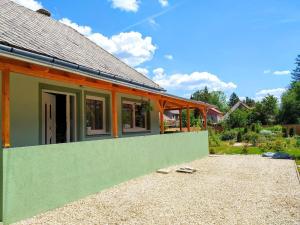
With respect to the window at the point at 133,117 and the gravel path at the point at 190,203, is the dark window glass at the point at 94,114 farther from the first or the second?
the gravel path at the point at 190,203

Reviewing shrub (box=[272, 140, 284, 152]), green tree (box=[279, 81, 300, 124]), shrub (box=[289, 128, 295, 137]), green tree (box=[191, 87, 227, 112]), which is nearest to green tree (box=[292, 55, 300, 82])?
green tree (box=[191, 87, 227, 112])

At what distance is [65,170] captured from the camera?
6980 mm

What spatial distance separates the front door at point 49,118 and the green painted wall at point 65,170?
2170 mm

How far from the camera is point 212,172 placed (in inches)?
467

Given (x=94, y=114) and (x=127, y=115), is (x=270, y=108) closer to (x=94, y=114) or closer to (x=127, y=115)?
(x=127, y=115)

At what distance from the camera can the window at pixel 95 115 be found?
36.6 feet

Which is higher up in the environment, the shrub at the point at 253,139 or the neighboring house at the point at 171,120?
the neighboring house at the point at 171,120

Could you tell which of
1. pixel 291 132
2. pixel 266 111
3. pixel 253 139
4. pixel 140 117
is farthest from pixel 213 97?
pixel 140 117

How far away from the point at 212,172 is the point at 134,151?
3.43 meters

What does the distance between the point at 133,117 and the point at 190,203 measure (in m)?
7.33

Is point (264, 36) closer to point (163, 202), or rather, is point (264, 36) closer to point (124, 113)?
point (124, 113)

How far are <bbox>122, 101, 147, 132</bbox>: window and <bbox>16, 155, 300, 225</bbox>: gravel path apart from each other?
3.35m

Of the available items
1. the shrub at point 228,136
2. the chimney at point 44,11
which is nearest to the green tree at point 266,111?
the shrub at point 228,136

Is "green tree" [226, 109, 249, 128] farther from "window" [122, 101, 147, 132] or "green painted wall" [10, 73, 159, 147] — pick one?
"green painted wall" [10, 73, 159, 147]
